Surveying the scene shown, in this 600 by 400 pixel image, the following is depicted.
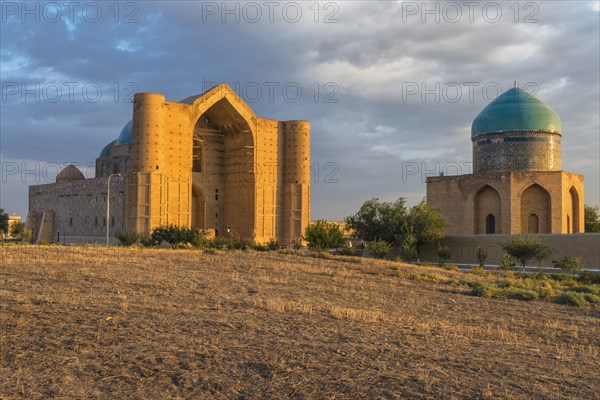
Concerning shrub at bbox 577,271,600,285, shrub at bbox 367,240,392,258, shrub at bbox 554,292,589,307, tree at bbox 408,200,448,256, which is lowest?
shrub at bbox 577,271,600,285

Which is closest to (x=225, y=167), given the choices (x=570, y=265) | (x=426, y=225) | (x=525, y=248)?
(x=426, y=225)

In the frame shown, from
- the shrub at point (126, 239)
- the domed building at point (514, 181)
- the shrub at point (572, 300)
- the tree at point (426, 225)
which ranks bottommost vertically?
the shrub at point (572, 300)

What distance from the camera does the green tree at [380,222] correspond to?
1283 inches

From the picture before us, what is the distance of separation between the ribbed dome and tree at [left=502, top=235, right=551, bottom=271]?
113 ft

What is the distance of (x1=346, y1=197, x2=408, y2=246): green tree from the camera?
107ft

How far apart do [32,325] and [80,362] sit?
183 centimetres

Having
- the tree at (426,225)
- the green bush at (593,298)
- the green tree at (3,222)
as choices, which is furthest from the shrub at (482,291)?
the green tree at (3,222)

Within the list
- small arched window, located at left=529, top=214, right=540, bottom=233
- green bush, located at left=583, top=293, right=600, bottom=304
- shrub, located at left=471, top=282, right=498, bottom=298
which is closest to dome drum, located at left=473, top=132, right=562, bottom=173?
small arched window, located at left=529, top=214, right=540, bottom=233

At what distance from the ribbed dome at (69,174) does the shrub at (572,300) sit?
41898 millimetres

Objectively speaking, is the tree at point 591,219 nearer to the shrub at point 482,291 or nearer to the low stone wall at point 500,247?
the low stone wall at point 500,247

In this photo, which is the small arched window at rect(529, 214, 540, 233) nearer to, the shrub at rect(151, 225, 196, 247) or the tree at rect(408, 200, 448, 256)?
the tree at rect(408, 200, 448, 256)

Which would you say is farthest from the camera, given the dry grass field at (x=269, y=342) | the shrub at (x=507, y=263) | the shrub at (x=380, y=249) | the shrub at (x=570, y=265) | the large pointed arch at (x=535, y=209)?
the large pointed arch at (x=535, y=209)

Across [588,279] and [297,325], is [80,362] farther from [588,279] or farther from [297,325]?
[588,279]

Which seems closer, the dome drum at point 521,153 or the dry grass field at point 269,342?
the dry grass field at point 269,342
